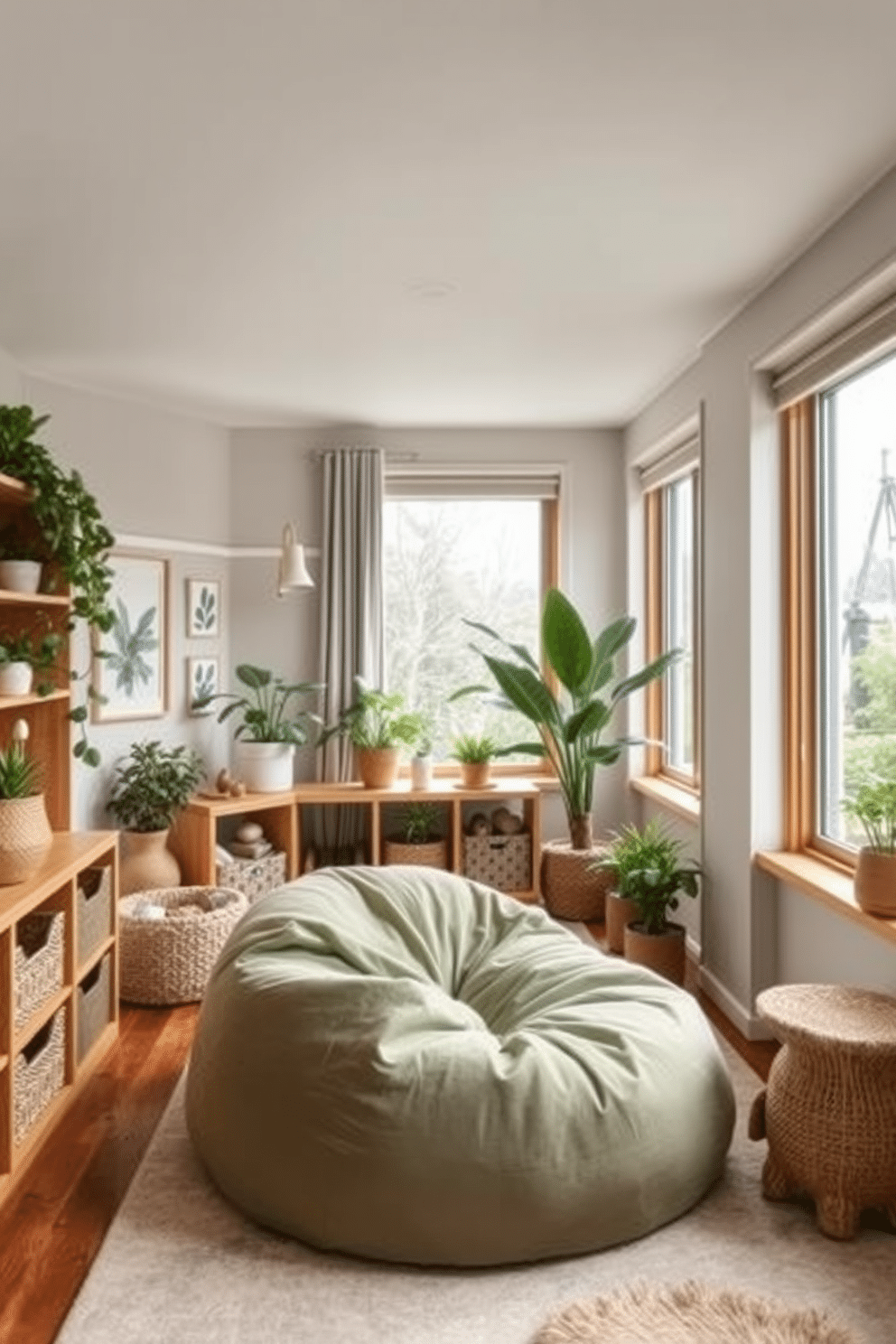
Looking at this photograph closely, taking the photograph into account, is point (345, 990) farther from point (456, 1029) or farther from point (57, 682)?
point (57, 682)

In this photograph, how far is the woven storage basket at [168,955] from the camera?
3.32 m

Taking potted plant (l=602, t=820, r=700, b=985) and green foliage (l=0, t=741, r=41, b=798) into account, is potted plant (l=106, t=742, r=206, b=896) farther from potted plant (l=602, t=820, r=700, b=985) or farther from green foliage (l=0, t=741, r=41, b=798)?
potted plant (l=602, t=820, r=700, b=985)

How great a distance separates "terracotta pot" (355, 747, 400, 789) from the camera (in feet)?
14.4

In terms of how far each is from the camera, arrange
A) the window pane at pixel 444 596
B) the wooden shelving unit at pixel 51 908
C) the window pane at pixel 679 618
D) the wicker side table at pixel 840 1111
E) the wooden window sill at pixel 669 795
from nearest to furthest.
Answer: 1. the wicker side table at pixel 840 1111
2. the wooden shelving unit at pixel 51 908
3. the wooden window sill at pixel 669 795
4. the window pane at pixel 679 618
5. the window pane at pixel 444 596

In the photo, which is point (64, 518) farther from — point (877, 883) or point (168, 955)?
point (877, 883)

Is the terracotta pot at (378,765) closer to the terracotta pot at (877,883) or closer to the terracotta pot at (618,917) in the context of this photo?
the terracotta pot at (618,917)

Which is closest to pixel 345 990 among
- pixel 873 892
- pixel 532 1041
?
pixel 532 1041

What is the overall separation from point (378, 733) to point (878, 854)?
2.54 meters

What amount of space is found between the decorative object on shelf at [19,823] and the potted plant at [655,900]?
1995mm

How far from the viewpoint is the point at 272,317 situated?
316 centimetres

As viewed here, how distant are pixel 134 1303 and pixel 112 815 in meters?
2.52

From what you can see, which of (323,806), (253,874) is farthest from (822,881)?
(323,806)

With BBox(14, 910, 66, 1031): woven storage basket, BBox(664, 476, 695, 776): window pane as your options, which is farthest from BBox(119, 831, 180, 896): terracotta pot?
BBox(664, 476, 695, 776): window pane

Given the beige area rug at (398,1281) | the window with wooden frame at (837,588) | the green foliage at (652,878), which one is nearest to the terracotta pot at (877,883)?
the window with wooden frame at (837,588)
